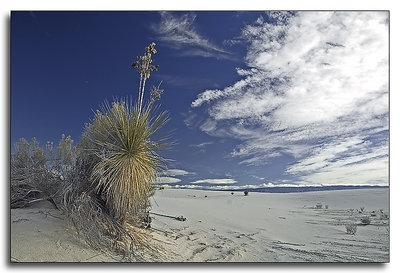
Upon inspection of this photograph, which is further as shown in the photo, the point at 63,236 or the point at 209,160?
the point at 209,160

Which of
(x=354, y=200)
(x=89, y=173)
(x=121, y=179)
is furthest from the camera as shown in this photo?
(x=354, y=200)

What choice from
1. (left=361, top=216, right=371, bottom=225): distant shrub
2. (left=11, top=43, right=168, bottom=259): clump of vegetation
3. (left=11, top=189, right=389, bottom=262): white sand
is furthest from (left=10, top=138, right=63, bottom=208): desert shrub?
(left=361, top=216, right=371, bottom=225): distant shrub

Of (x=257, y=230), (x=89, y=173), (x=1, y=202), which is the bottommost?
(x=257, y=230)

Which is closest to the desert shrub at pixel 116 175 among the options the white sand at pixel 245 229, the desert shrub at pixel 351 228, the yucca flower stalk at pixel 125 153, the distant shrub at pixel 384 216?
the yucca flower stalk at pixel 125 153

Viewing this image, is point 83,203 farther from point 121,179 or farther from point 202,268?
point 202,268

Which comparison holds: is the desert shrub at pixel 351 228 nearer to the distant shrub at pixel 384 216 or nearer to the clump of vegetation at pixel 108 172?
the distant shrub at pixel 384 216

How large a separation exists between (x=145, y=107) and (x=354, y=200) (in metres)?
2.11

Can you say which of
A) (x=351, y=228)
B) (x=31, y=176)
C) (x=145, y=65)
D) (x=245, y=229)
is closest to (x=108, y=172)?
(x=31, y=176)

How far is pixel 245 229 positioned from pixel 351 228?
102cm

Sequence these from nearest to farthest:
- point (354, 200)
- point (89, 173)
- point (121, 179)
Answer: point (121, 179)
point (89, 173)
point (354, 200)

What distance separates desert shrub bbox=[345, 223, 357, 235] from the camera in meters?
3.97

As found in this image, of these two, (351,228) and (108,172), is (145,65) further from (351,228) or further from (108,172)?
(351,228)

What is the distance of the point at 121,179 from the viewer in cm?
335
